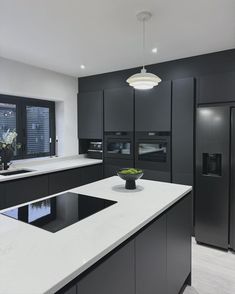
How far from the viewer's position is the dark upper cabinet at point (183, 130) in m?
3.06

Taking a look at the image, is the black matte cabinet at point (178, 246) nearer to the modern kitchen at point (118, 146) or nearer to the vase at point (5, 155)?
the modern kitchen at point (118, 146)

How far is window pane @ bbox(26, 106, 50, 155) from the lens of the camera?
387 cm

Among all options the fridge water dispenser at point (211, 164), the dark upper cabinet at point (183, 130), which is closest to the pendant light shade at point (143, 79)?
the dark upper cabinet at point (183, 130)

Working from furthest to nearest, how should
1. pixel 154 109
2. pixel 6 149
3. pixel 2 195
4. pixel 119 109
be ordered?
pixel 119 109 < pixel 154 109 < pixel 6 149 < pixel 2 195

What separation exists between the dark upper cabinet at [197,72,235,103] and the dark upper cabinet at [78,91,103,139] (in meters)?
1.72

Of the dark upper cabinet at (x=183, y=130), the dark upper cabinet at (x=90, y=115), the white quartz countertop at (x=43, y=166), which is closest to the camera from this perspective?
the white quartz countertop at (x=43, y=166)

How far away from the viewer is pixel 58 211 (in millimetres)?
1563

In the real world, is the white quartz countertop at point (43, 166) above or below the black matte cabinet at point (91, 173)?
above

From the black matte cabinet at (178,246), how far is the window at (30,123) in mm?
2828

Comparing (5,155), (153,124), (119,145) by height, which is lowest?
(5,155)

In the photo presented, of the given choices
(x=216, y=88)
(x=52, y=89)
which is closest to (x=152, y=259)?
(x=216, y=88)

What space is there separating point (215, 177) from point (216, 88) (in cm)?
112

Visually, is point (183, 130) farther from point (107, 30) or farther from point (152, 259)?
point (152, 259)

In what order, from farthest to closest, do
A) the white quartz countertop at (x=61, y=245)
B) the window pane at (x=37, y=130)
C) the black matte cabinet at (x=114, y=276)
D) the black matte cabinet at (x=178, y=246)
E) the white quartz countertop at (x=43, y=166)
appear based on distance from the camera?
the window pane at (x=37, y=130), the white quartz countertop at (x=43, y=166), the black matte cabinet at (x=178, y=246), the black matte cabinet at (x=114, y=276), the white quartz countertop at (x=61, y=245)
